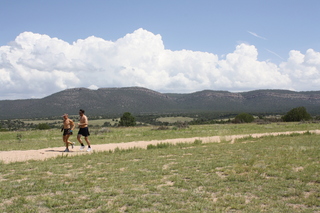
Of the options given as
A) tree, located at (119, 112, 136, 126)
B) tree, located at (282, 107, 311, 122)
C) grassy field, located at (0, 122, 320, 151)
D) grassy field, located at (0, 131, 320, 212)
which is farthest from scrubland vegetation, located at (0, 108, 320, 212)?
tree, located at (282, 107, 311, 122)

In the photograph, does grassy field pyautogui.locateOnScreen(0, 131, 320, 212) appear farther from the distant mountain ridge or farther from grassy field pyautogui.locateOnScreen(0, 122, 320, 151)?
the distant mountain ridge

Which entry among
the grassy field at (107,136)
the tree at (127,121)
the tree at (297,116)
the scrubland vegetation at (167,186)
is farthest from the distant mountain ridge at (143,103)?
the scrubland vegetation at (167,186)

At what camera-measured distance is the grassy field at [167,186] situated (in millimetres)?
5949

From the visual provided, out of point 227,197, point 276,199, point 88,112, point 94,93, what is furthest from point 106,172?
point 94,93

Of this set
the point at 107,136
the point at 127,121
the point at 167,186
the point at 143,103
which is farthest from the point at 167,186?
the point at 143,103

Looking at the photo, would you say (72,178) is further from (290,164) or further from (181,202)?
(290,164)

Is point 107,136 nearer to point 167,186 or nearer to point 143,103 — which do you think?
point 167,186

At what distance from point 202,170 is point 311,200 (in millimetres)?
3583

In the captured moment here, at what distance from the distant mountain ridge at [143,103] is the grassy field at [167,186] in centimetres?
12445

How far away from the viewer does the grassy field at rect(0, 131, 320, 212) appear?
5.95 metres

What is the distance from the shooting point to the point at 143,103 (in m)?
150

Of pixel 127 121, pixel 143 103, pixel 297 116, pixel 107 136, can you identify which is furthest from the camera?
pixel 143 103

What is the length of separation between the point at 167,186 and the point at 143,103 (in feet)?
469

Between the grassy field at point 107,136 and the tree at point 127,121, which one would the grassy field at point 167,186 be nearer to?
the grassy field at point 107,136
